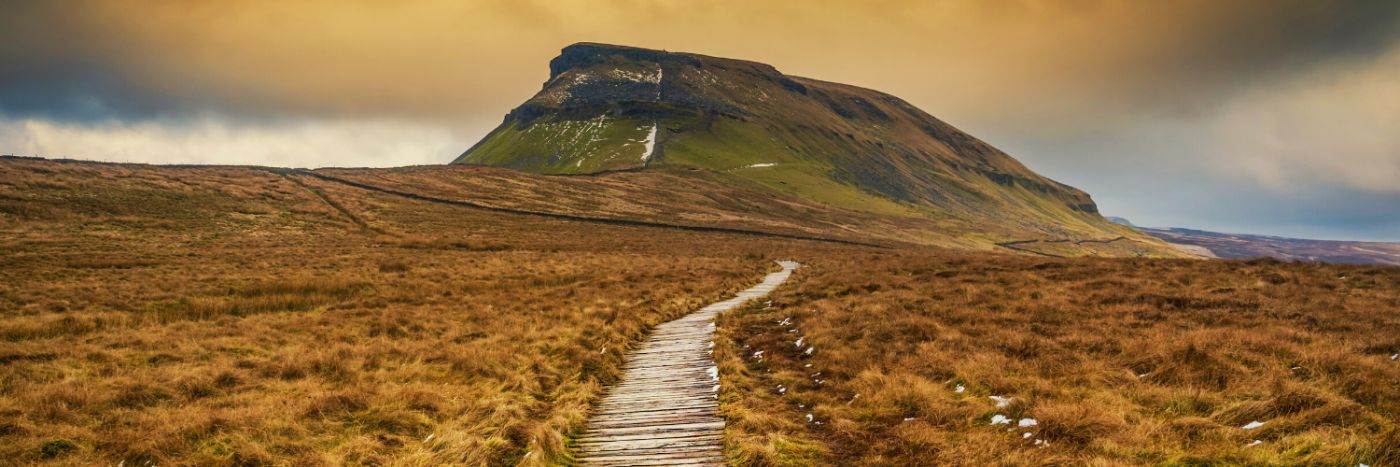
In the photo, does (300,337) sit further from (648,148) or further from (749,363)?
(648,148)

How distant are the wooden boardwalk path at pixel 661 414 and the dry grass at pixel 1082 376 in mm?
512

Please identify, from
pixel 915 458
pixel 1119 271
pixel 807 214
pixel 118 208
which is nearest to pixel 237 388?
pixel 915 458

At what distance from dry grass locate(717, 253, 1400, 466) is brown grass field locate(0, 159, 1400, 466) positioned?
0.06 metres

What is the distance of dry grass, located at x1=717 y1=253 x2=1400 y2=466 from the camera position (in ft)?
25.2

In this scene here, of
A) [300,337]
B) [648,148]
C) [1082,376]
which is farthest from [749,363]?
[648,148]

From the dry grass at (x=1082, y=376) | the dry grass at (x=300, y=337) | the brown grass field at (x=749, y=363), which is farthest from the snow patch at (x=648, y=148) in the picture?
the dry grass at (x=1082, y=376)

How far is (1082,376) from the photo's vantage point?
1107 centimetres

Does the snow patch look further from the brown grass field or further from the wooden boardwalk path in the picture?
the wooden boardwalk path

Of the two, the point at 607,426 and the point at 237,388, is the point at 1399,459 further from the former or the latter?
the point at 237,388

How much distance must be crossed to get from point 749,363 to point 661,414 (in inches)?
175

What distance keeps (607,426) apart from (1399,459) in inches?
412

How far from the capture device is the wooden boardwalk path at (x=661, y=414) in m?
9.30

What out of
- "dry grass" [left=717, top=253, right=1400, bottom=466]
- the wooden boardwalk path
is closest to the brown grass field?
"dry grass" [left=717, top=253, right=1400, bottom=466]

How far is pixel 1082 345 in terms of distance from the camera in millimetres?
13336
